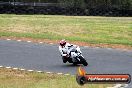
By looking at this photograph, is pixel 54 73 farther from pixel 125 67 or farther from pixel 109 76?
pixel 109 76

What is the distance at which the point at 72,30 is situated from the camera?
35.3 meters

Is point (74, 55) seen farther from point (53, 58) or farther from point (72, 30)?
point (72, 30)

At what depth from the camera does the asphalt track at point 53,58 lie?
19.2 metres

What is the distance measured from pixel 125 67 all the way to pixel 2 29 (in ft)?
54.5

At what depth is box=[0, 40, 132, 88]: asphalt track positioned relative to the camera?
19.2m

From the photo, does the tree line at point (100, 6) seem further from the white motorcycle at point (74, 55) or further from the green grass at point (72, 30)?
the white motorcycle at point (74, 55)

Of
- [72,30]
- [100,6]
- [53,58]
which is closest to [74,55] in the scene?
[53,58]

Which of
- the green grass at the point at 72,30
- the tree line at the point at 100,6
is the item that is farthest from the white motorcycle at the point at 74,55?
the tree line at the point at 100,6

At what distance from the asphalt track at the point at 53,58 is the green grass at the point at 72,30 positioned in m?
4.00

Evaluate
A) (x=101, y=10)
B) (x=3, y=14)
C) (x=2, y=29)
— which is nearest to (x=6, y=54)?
(x=2, y=29)

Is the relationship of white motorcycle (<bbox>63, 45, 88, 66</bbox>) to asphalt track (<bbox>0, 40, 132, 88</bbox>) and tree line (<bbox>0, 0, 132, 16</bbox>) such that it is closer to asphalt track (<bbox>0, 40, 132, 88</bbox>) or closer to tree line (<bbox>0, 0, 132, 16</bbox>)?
asphalt track (<bbox>0, 40, 132, 88</bbox>)

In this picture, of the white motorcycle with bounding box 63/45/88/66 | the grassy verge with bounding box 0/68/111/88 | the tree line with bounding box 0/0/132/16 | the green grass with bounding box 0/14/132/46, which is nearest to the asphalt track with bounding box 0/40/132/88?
the white motorcycle with bounding box 63/45/88/66

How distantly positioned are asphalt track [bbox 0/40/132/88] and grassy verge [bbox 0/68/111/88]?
1.36m

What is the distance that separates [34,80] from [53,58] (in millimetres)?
6447
